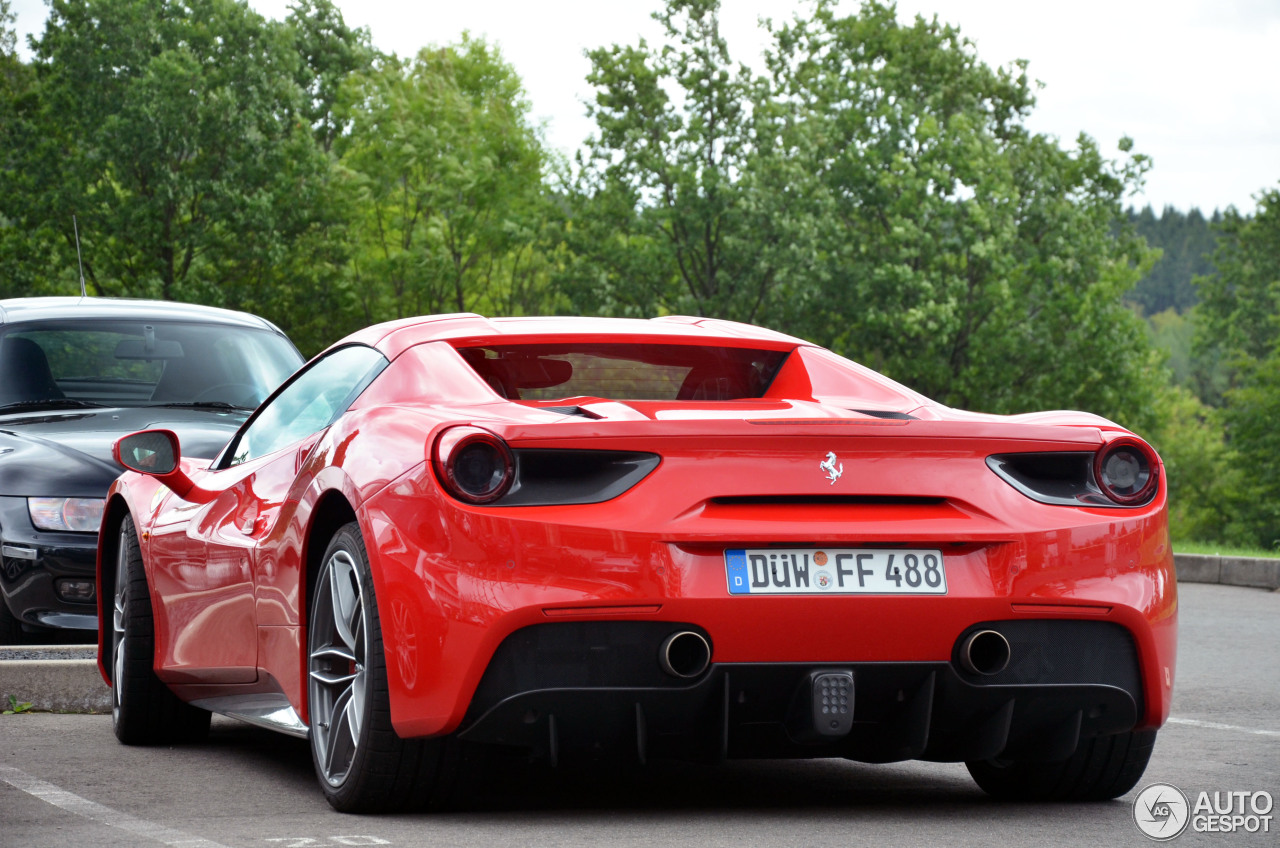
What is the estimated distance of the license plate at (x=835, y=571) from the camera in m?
3.85

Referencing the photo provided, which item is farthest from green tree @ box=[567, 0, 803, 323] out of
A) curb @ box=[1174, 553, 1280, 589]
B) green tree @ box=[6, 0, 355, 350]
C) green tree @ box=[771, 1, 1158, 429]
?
curb @ box=[1174, 553, 1280, 589]

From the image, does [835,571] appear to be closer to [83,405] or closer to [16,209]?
[83,405]

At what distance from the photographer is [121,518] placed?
6.43 meters

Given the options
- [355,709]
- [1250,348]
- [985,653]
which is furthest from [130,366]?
[1250,348]

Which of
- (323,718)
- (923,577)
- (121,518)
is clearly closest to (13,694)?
(121,518)

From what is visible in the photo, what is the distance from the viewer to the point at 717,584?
12.5 ft

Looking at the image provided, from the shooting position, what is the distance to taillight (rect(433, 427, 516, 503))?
383 centimetres

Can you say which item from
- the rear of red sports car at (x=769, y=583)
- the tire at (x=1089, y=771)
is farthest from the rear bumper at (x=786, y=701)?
the tire at (x=1089, y=771)

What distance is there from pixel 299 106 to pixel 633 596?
140ft

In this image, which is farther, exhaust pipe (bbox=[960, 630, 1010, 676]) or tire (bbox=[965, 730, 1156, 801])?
tire (bbox=[965, 730, 1156, 801])

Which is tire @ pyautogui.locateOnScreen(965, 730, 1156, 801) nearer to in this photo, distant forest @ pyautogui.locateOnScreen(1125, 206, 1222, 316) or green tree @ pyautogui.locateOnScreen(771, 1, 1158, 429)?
green tree @ pyautogui.locateOnScreen(771, 1, 1158, 429)

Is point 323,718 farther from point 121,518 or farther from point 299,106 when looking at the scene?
point 299,106
